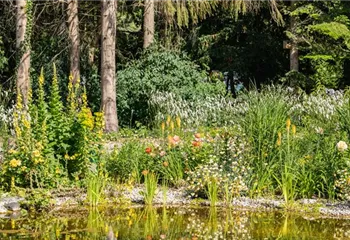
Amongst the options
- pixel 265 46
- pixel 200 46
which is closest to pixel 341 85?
pixel 265 46

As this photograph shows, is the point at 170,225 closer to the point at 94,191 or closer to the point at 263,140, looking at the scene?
the point at 94,191

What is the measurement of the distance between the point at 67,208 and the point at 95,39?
1261 centimetres

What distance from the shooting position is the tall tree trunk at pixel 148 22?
18.2 m

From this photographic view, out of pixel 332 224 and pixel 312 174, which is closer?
pixel 332 224

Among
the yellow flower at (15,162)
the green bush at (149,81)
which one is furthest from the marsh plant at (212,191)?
the green bush at (149,81)

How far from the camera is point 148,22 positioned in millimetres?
18516

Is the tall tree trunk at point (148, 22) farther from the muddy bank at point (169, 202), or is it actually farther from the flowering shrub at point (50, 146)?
the muddy bank at point (169, 202)

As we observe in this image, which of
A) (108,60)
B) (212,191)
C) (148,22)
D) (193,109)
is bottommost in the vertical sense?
(212,191)

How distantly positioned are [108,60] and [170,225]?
331 inches

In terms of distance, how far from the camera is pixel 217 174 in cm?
803

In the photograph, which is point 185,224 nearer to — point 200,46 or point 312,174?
point 312,174

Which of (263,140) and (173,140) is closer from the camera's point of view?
(263,140)

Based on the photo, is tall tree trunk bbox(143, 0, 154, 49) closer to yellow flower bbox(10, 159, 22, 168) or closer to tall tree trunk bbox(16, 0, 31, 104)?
tall tree trunk bbox(16, 0, 31, 104)

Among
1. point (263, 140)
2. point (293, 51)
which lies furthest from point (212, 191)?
point (293, 51)
